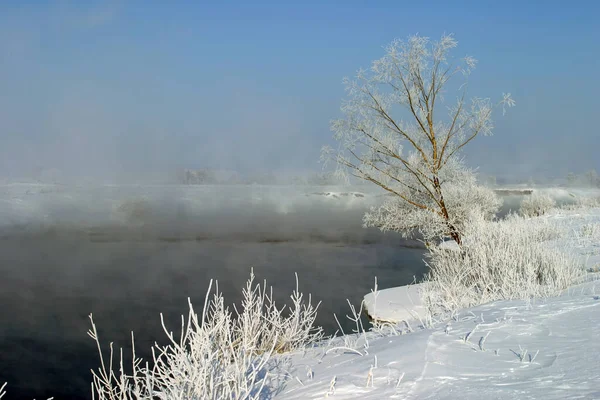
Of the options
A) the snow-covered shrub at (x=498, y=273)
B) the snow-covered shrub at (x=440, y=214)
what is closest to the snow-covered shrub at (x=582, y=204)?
the snow-covered shrub at (x=440, y=214)

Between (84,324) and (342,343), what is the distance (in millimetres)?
8356

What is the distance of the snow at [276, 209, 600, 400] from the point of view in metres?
2.47

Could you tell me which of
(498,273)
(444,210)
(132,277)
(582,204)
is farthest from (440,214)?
(582,204)

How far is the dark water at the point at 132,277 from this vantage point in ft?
29.5

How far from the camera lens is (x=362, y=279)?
15.8 meters

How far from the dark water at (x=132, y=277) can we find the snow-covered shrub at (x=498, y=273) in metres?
3.10

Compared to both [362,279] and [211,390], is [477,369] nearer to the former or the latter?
[211,390]

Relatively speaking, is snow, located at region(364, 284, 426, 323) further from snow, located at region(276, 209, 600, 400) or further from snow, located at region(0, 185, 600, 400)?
snow, located at region(276, 209, 600, 400)

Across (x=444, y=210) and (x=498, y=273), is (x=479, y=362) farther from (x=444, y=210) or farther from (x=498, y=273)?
(x=444, y=210)

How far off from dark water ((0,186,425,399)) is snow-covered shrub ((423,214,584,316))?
3098 millimetres

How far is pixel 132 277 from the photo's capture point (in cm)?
1612

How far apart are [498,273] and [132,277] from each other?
41.3ft

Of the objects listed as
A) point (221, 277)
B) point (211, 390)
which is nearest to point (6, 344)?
point (221, 277)

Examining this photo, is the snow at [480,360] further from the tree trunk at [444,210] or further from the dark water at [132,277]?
the tree trunk at [444,210]
